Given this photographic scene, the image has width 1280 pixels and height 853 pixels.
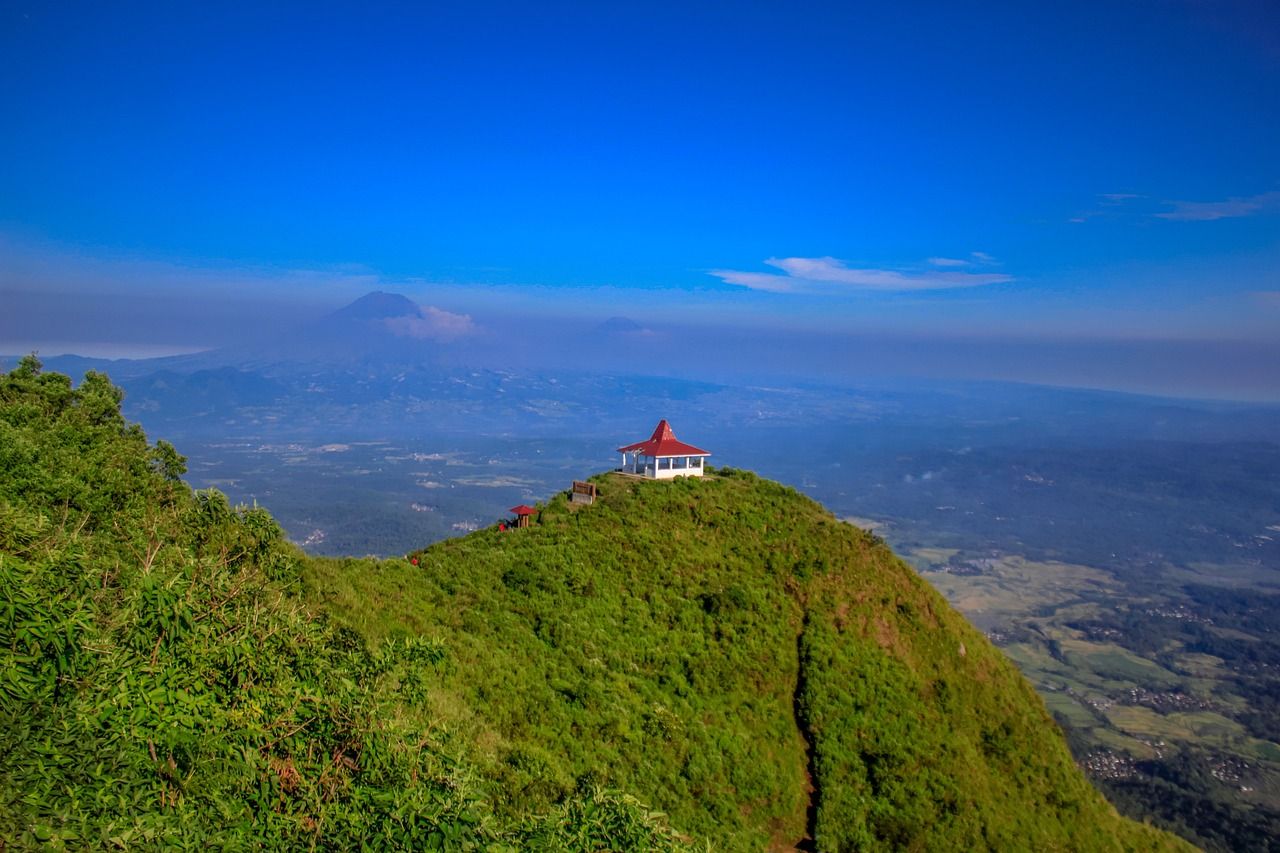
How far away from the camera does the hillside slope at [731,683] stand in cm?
2038

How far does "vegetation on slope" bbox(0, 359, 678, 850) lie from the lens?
26.4 feet

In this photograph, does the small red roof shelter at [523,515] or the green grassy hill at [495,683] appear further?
the small red roof shelter at [523,515]

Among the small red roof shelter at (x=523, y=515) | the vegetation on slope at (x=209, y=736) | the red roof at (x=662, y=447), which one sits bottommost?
the small red roof shelter at (x=523, y=515)

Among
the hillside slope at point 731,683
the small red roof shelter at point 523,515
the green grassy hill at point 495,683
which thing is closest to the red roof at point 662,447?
the green grassy hill at point 495,683

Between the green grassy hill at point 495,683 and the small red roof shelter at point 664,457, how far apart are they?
196 cm

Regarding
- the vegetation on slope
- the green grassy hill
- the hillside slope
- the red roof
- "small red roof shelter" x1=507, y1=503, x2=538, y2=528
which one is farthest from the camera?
the red roof

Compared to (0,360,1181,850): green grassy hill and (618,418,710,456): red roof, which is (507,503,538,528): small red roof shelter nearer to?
(0,360,1181,850): green grassy hill

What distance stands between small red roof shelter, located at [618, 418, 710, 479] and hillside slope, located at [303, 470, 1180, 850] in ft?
15.4

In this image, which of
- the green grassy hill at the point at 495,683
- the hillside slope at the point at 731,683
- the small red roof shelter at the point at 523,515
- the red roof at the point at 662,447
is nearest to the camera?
the green grassy hill at the point at 495,683

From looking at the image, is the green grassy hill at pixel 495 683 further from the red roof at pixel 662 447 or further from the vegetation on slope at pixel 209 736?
the red roof at pixel 662 447

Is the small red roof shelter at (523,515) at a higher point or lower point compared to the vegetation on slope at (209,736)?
lower

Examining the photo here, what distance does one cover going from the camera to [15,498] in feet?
64.7

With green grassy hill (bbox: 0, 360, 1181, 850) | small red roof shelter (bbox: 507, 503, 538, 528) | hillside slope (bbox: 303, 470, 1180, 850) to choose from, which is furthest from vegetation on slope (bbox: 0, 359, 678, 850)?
small red roof shelter (bbox: 507, 503, 538, 528)

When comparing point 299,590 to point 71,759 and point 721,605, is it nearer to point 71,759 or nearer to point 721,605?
point 71,759
